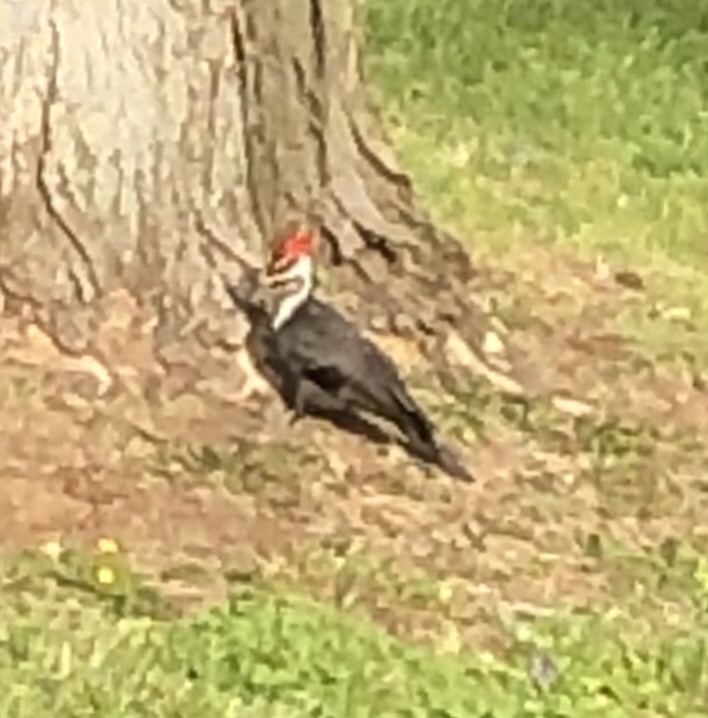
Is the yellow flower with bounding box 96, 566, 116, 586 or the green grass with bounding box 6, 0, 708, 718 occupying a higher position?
the yellow flower with bounding box 96, 566, 116, 586

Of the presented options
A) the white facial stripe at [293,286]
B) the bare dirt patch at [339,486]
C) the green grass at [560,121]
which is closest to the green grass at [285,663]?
the bare dirt patch at [339,486]

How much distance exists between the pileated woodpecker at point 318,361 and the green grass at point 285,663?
37.6 inches

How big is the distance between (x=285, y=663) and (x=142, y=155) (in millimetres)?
1976

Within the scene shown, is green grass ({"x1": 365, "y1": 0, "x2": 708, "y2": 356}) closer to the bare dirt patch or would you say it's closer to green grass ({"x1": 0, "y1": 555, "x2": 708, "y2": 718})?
the bare dirt patch

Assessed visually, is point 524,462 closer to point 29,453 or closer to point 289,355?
point 289,355

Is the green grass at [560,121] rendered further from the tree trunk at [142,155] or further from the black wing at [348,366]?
the black wing at [348,366]

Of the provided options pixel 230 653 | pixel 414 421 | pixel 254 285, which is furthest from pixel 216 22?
pixel 230 653

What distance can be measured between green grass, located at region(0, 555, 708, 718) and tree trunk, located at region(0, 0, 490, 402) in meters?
1.24

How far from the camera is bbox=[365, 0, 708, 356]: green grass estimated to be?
361 inches

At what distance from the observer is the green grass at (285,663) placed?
18.9 ft

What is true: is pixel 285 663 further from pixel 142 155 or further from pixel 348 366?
pixel 142 155

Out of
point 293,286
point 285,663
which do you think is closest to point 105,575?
point 285,663

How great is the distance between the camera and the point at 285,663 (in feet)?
19.4

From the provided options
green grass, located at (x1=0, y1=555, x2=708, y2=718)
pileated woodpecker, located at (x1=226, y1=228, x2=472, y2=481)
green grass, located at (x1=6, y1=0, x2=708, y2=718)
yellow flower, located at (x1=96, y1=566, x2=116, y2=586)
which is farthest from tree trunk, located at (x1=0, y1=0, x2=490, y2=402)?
green grass, located at (x1=0, y1=555, x2=708, y2=718)
